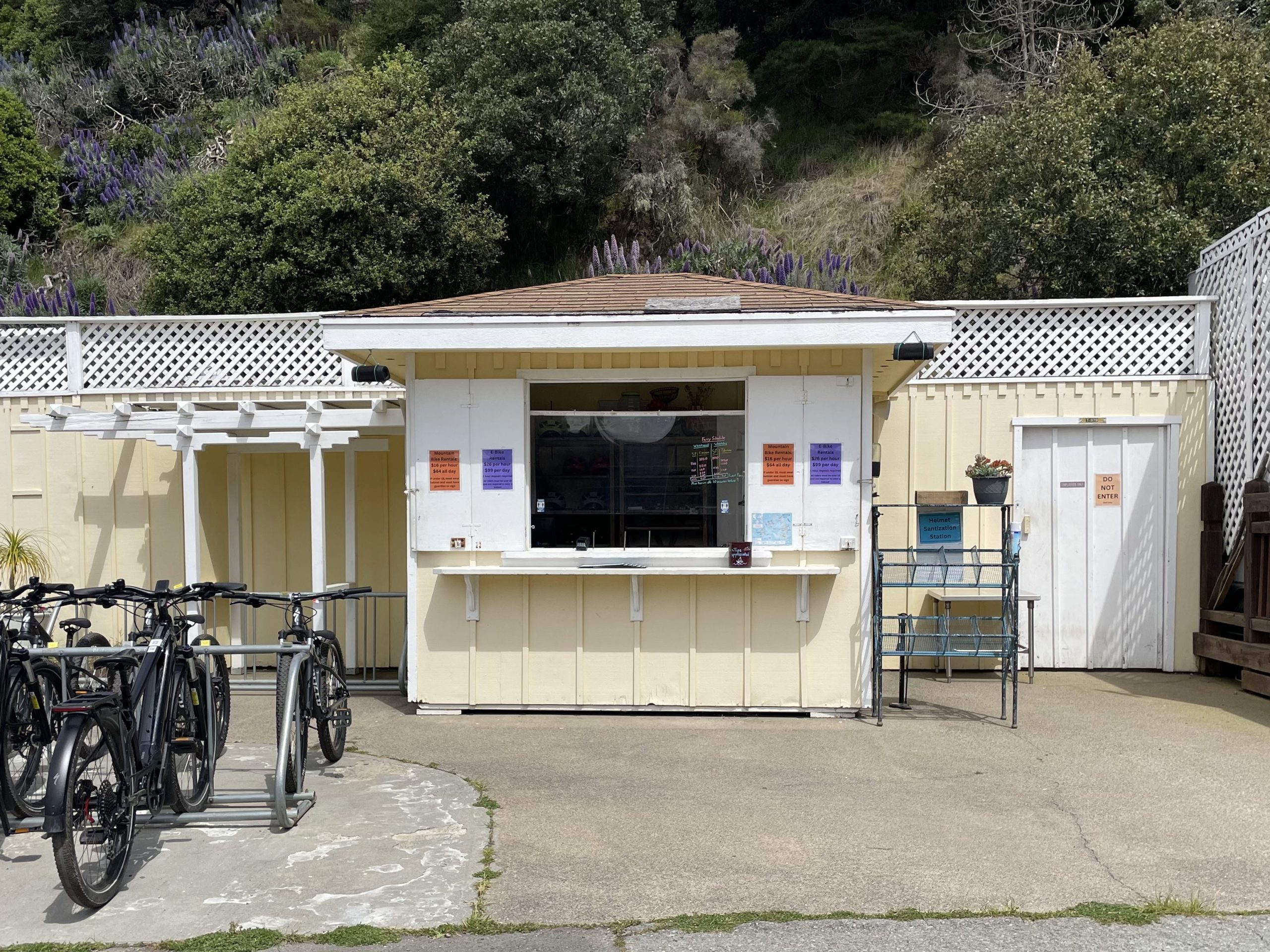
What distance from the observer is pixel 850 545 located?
283 inches

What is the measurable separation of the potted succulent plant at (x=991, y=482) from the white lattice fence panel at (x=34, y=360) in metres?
7.63

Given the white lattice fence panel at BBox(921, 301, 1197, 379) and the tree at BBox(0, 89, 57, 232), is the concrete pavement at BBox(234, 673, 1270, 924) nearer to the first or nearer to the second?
the white lattice fence panel at BBox(921, 301, 1197, 379)

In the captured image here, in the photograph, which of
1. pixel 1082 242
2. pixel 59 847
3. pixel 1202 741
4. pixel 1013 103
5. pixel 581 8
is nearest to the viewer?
pixel 59 847

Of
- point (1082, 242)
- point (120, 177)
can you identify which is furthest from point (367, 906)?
point (120, 177)

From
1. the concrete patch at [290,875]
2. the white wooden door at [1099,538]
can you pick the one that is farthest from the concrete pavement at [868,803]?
the white wooden door at [1099,538]

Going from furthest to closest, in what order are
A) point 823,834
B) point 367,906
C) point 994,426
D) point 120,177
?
point 120,177, point 994,426, point 823,834, point 367,906

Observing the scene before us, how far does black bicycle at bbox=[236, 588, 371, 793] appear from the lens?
5.18 m

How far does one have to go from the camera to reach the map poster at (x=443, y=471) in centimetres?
734

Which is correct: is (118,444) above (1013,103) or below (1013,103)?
below

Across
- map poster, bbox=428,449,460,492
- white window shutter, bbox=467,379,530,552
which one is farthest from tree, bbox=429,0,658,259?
map poster, bbox=428,449,460,492

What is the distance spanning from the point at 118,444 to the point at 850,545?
636 cm

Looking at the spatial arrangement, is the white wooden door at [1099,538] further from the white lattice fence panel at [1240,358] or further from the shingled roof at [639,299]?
the shingled roof at [639,299]

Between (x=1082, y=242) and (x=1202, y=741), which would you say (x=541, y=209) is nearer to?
(x=1082, y=242)

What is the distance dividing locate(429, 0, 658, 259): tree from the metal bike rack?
37.3 feet
